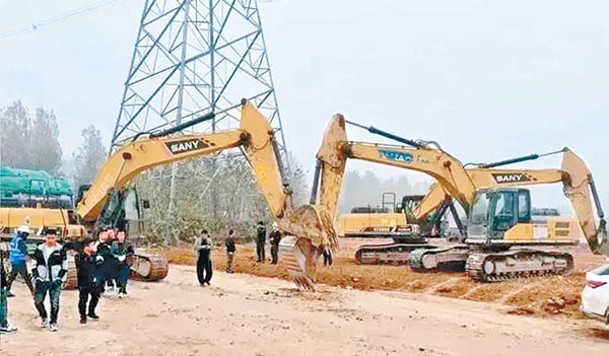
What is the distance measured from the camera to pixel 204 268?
64.8 feet

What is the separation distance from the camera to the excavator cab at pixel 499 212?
21609 mm

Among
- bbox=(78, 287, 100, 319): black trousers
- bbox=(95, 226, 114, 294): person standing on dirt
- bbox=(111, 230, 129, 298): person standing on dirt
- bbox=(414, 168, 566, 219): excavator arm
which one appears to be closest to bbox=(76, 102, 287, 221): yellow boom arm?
bbox=(111, 230, 129, 298): person standing on dirt

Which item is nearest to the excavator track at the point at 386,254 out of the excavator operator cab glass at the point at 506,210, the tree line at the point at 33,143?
the excavator operator cab glass at the point at 506,210

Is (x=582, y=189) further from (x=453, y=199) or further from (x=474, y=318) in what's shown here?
(x=474, y=318)

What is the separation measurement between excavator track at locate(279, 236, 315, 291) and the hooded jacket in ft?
21.9

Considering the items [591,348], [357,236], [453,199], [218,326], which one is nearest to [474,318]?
[591,348]

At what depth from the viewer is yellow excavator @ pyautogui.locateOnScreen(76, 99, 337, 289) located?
62.1 ft

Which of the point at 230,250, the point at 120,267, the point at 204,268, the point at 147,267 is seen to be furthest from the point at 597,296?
the point at 230,250

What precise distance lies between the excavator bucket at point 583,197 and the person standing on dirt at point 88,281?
50.9 ft

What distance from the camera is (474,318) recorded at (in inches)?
575

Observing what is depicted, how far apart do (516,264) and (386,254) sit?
20.3ft

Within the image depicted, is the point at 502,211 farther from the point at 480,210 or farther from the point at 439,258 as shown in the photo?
the point at 439,258

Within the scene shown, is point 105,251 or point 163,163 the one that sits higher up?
point 163,163

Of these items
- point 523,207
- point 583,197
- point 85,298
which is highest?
point 583,197
